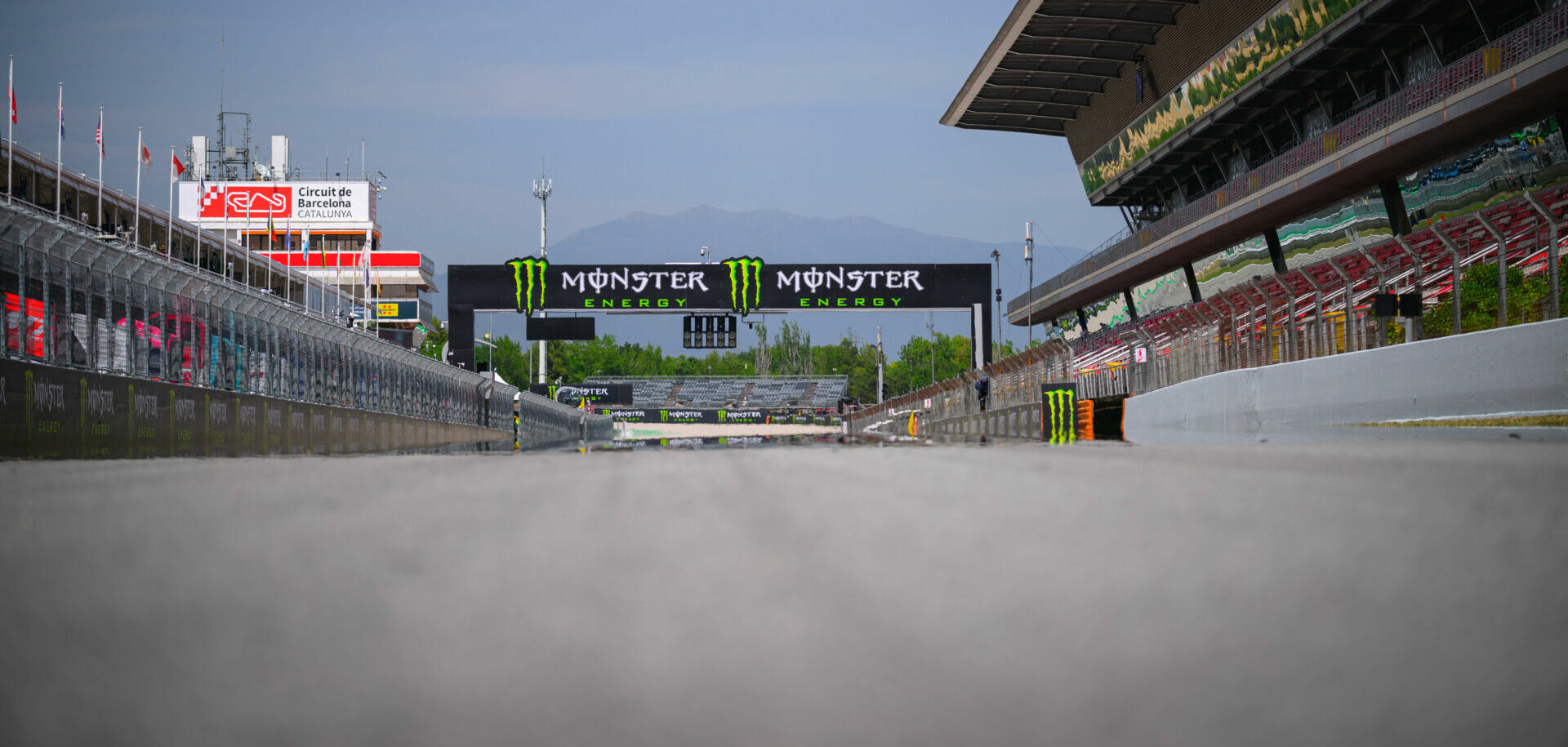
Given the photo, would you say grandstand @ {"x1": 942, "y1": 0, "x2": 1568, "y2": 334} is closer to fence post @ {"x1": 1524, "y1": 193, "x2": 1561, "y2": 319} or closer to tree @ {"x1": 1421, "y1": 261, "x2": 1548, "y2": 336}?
tree @ {"x1": 1421, "y1": 261, "x2": 1548, "y2": 336}

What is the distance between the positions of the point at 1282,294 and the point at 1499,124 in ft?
38.6

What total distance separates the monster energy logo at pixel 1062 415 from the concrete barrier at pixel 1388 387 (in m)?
3.84

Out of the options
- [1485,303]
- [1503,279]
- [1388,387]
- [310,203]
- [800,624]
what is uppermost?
[310,203]

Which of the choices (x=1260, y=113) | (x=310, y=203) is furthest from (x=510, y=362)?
(x=1260, y=113)

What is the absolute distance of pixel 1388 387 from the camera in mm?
15336

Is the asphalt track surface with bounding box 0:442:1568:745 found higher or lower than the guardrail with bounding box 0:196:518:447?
lower

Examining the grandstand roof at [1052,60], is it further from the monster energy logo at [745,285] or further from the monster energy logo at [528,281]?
the monster energy logo at [528,281]

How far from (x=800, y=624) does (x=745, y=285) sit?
39.6 m

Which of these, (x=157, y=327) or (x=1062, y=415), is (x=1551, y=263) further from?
(x=157, y=327)

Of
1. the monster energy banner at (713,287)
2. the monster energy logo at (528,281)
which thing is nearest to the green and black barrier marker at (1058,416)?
the monster energy banner at (713,287)

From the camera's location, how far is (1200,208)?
40.8 metres

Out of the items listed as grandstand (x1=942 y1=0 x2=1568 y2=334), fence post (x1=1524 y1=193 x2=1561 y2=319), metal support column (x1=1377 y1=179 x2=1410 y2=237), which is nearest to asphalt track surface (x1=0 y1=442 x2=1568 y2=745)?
fence post (x1=1524 y1=193 x2=1561 y2=319)

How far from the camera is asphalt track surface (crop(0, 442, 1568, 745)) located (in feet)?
7.04

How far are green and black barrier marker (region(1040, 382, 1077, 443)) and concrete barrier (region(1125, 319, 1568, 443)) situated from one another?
12.6 ft
